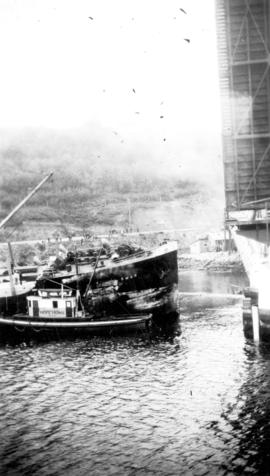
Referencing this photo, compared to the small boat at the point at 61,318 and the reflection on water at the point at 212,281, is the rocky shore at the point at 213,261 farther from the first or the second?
the small boat at the point at 61,318

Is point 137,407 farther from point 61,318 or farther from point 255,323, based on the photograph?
point 61,318

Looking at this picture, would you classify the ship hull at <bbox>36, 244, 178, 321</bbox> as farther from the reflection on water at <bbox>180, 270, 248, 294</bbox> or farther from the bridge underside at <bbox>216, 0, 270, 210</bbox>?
the reflection on water at <bbox>180, 270, 248, 294</bbox>

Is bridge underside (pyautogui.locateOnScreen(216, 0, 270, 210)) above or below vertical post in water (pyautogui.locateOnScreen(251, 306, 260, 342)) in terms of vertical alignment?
above

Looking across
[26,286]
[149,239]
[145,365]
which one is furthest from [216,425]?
[149,239]

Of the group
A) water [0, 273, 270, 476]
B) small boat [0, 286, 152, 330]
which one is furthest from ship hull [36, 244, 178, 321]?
water [0, 273, 270, 476]

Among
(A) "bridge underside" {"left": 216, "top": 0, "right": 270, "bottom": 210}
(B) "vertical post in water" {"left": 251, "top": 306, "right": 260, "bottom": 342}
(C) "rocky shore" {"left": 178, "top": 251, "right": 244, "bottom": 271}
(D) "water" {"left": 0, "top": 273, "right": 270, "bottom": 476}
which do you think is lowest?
(D) "water" {"left": 0, "top": 273, "right": 270, "bottom": 476}

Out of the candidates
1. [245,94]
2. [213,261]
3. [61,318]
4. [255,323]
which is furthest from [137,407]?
[213,261]
